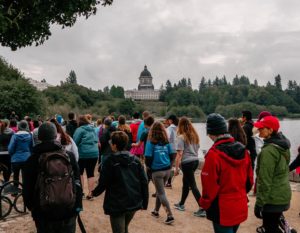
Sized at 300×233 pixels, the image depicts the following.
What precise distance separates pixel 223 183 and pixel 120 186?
1279 mm

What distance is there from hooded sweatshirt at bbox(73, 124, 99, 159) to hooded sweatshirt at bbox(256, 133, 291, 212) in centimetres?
434

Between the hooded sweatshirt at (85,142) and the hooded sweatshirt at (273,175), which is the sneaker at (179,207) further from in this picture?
the hooded sweatshirt at (273,175)

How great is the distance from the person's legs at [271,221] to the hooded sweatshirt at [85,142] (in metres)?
4.37

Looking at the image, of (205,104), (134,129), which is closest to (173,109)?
(205,104)

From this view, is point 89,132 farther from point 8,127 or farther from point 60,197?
point 60,197

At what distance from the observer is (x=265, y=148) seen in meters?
4.91

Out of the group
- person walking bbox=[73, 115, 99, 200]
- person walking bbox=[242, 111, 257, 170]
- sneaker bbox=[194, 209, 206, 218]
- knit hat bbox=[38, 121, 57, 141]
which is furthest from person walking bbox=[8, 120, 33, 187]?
person walking bbox=[242, 111, 257, 170]

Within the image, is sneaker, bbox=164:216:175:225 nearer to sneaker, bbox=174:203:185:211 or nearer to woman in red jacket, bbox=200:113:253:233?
sneaker, bbox=174:203:185:211

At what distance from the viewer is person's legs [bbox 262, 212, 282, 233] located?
16.5 ft

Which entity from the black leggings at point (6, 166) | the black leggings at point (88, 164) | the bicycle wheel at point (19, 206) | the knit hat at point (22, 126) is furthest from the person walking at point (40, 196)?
the black leggings at point (6, 166)

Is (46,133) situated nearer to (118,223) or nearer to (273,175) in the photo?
(118,223)

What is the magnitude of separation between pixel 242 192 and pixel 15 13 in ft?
18.4

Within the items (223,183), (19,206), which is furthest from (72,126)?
(223,183)

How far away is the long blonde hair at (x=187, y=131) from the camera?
765cm
